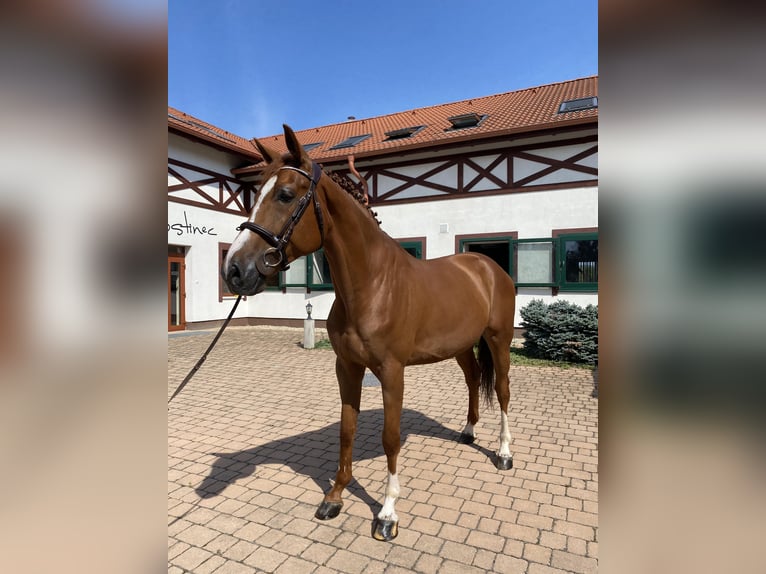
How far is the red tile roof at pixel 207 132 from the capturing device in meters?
10.4

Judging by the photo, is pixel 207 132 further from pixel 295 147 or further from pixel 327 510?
pixel 327 510

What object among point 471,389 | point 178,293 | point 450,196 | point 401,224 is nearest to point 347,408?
point 471,389

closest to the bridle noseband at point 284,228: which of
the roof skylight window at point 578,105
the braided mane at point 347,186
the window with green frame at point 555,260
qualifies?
the braided mane at point 347,186

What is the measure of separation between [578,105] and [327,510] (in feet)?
35.9

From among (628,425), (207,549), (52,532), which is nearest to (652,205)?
(628,425)

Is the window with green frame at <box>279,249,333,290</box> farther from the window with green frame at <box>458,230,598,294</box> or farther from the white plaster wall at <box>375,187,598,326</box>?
the window with green frame at <box>458,230,598,294</box>

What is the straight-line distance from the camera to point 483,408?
5023mm

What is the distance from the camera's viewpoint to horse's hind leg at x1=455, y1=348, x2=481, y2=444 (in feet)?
12.8

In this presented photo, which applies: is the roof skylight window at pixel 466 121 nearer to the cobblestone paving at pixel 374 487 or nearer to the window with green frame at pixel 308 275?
the window with green frame at pixel 308 275

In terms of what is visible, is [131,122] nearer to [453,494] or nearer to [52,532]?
[52,532]

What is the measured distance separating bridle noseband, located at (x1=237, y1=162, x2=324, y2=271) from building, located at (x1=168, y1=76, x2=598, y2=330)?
21.4ft

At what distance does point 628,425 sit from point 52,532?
0.80m

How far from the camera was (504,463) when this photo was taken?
3.28 meters

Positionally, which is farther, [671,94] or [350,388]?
[350,388]
